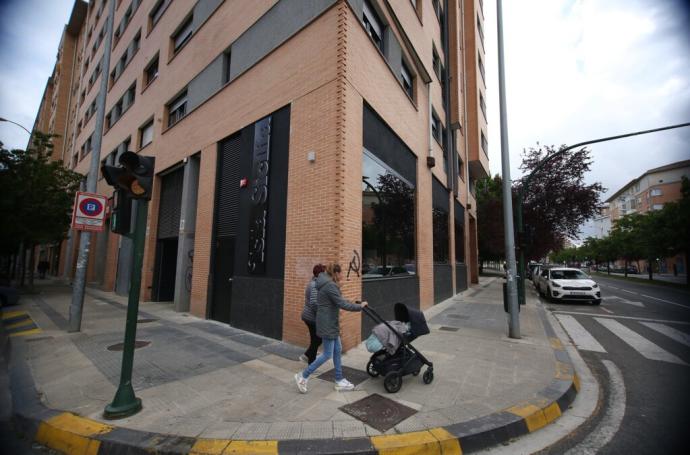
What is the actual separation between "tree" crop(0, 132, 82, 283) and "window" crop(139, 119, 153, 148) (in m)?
5.65

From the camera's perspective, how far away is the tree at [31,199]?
14195 mm

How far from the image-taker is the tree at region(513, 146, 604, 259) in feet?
59.3

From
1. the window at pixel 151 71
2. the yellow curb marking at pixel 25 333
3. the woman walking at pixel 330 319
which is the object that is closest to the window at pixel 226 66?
the window at pixel 151 71

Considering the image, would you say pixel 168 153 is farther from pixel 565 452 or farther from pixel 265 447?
pixel 565 452

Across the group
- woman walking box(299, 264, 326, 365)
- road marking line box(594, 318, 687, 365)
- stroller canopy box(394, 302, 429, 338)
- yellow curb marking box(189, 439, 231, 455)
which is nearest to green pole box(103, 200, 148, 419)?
yellow curb marking box(189, 439, 231, 455)

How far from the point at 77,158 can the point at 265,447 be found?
1294 inches

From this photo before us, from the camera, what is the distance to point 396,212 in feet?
29.8

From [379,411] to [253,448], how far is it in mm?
1456

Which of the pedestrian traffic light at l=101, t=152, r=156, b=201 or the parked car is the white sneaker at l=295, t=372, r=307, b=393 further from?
the parked car

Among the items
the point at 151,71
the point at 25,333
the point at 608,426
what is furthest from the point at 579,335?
the point at 151,71

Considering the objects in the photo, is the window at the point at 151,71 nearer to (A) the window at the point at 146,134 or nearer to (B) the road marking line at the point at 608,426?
(A) the window at the point at 146,134

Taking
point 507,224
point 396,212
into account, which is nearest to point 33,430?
point 396,212

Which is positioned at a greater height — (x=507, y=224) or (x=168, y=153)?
(x=168, y=153)

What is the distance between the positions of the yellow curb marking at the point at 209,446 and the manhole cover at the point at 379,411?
1337 mm
